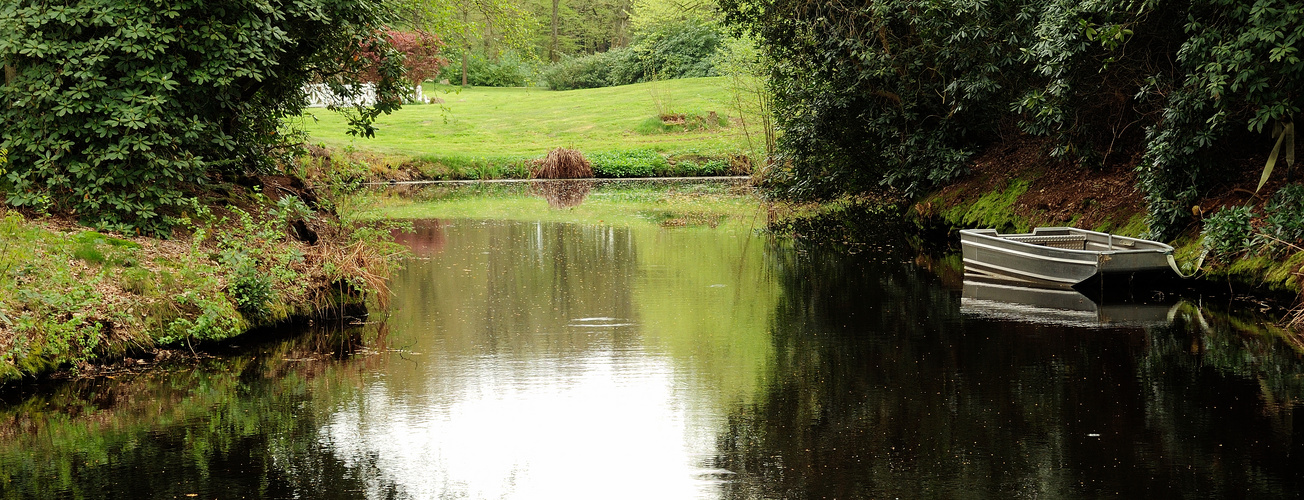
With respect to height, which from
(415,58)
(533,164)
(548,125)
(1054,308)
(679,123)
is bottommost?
(1054,308)

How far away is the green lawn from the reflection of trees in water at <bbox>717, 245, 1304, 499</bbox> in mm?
29824

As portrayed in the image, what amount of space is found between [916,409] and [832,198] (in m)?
22.3

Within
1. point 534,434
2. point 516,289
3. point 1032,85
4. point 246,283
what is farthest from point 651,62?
point 534,434

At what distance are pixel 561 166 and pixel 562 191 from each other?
5658mm

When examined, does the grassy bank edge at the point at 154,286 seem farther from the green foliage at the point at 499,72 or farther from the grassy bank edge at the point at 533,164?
the green foliage at the point at 499,72

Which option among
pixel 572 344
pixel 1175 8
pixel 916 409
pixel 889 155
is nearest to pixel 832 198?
pixel 889 155

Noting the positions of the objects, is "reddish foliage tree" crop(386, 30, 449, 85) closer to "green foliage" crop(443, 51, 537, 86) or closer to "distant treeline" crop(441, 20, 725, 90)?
"distant treeline" crop(441, 20, 725, 90)

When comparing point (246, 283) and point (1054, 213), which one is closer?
point (246, 283)

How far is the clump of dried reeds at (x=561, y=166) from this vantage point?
42281 mm

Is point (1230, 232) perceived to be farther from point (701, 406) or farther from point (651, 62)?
point (651, 62)

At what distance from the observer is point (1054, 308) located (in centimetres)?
1440

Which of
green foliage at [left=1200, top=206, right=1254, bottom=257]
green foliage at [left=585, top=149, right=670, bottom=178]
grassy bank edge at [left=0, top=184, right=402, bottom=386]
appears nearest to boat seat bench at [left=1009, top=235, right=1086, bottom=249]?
green foliage at [left=1200, top=206, right=1254, bottom=257]

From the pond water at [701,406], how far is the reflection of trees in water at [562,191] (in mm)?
16666

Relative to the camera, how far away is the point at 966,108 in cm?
2328
